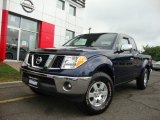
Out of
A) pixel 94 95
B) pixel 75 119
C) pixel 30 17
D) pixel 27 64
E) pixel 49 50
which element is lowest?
pixel 75 119

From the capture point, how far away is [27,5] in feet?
50.2

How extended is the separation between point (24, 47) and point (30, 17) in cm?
203

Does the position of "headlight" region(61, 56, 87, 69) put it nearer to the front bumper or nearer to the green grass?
the front bumper

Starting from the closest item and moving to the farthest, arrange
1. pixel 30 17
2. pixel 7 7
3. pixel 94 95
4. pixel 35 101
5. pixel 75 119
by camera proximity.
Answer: pixel 75 119, pixel 94 95, pixel 35 101, pixel 7 7, pixel 30 17

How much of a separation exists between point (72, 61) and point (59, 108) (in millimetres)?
1192

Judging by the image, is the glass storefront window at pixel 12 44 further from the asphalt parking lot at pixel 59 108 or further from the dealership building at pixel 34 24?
the asphalt parking lot at pixel 59 108

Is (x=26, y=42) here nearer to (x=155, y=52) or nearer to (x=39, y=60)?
(x=39, y=60)

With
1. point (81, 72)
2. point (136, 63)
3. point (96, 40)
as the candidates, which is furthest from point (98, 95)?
point (136, 63)

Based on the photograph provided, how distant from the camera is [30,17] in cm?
1559

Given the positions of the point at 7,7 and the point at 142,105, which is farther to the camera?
the point at 7,7

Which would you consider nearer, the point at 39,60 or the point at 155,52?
the point at 39,60

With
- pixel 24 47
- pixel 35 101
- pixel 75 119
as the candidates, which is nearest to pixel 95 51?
pixel 75 119

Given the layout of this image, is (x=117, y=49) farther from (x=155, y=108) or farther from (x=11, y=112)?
(x=11, y=112)

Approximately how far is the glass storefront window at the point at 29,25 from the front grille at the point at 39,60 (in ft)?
36.4
